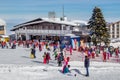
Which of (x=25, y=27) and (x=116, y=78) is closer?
(x=116, y=78)

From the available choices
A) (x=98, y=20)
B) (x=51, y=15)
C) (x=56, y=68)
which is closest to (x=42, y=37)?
(x=51, y=15)

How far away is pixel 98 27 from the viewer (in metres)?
56.6

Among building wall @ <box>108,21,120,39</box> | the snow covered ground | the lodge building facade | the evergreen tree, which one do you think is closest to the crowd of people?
the snow covered ground

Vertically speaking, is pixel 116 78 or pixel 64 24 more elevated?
pixel 64 24

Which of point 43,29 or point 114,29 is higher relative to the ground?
point 114,29

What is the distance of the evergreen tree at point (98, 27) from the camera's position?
56.0 metres

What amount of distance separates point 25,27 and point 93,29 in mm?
15715

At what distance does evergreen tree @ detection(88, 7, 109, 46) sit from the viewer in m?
56.0

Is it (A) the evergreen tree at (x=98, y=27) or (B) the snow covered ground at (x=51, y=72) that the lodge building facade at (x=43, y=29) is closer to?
(A) the evergreen tree at (x=98, y=27)

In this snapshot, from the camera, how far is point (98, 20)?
56.1 m

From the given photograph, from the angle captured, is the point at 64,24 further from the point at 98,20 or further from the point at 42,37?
the point at 98,20

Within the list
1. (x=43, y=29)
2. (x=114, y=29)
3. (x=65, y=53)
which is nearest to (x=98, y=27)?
(x=43, y=29)

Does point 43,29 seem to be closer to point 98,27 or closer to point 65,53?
point 98,27

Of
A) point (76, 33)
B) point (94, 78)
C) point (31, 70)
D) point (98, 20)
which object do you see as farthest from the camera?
point (76, 33)
